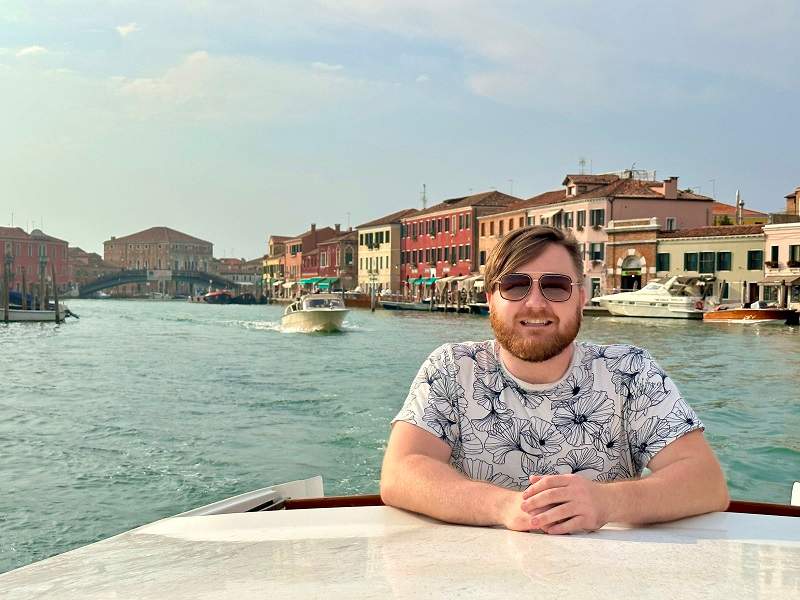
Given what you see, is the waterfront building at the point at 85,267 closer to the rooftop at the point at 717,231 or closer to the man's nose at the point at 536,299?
the rooftop at the point at 717,231

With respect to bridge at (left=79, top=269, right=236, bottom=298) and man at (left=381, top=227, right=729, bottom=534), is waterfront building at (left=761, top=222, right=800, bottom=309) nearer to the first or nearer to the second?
man at (left=381, top=227, right=729, bottom=534)

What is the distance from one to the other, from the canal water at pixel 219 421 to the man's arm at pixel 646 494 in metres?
3.61

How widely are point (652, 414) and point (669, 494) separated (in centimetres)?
28

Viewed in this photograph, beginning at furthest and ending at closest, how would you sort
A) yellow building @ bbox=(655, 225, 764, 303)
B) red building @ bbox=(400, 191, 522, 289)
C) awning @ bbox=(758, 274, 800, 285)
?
red building @ bbox=(400, 191, 522, 289)
yellow building @ bbox=(655, 225, 764, 303)
awning @ bbox=(758, 274, 800, 285)

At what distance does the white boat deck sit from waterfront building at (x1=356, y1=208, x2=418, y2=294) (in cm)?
5446

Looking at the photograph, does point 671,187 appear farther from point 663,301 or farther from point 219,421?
point 219,421

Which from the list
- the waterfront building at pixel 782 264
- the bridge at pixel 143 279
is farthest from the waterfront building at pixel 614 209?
the bridge at pixel 143 279

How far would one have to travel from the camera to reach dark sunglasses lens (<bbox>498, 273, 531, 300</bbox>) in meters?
2.05

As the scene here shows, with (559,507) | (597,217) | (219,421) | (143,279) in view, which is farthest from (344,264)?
(559,507)

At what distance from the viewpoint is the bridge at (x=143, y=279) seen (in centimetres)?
8556

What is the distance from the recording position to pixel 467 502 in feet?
5.52

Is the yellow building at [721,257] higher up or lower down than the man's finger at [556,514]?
higher up

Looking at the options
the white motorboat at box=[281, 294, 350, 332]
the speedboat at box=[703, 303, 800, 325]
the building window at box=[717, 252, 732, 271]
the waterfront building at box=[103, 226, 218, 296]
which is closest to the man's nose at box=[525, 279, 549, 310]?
the white motorboat at box=[281, 294, 350, 332]

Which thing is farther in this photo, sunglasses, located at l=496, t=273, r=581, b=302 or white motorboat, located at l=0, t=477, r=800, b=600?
sunglasses, located at l=496, t=273, r=581, b=302
